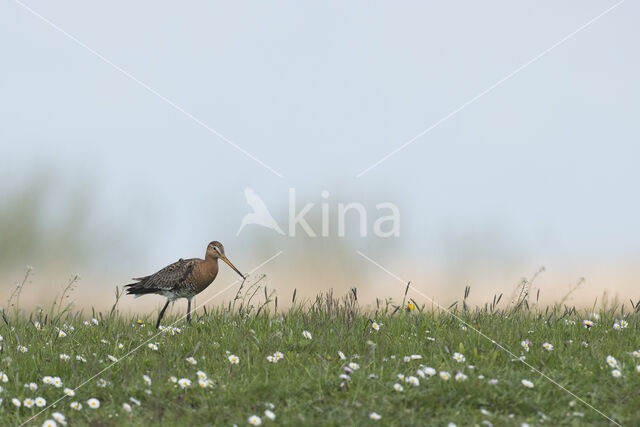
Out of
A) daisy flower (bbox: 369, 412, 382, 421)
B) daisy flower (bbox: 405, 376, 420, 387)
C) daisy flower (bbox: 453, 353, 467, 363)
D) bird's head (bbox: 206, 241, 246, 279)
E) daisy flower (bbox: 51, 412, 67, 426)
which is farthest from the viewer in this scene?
bird's head (bbox: 206, 241, 246, 279)

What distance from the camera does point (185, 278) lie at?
10.2m

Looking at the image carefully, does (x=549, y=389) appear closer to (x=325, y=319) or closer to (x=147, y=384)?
(x=325, y=319)

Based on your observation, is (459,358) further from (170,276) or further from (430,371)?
(170,276)

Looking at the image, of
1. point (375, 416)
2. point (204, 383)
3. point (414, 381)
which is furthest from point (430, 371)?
point (204, 383)

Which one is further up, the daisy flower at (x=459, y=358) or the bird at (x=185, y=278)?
the daisy flower at (x=459, y=358)

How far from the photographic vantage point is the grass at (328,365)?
6.49 meters

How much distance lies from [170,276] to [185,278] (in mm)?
294

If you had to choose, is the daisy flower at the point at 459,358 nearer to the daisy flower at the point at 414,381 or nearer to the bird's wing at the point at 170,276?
the daisy flower at the point at 414,381

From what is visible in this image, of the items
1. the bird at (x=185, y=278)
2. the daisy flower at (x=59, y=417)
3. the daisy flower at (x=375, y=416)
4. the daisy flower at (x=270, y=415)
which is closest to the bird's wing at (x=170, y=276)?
the bird at (x=185, y=278)

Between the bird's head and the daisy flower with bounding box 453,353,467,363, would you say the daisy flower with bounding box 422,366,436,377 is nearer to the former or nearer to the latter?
the daisy flower with bounding box 453,353,467,363

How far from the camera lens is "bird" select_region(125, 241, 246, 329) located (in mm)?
10180

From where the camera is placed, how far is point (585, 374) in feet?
23.9

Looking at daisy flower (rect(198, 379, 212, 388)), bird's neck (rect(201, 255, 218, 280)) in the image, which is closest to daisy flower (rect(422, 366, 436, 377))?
daisy flower (rect(198, 379, 212, 388))

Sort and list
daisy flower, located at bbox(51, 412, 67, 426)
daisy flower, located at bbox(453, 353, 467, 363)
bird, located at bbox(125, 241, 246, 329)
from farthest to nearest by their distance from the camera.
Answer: bird, located at bbox(125, 241, 246, 329) < daisy flower, located at bbox(453, 353, 467, 363) < daisy flower, located at bbox(51, 412, 67, 426)
